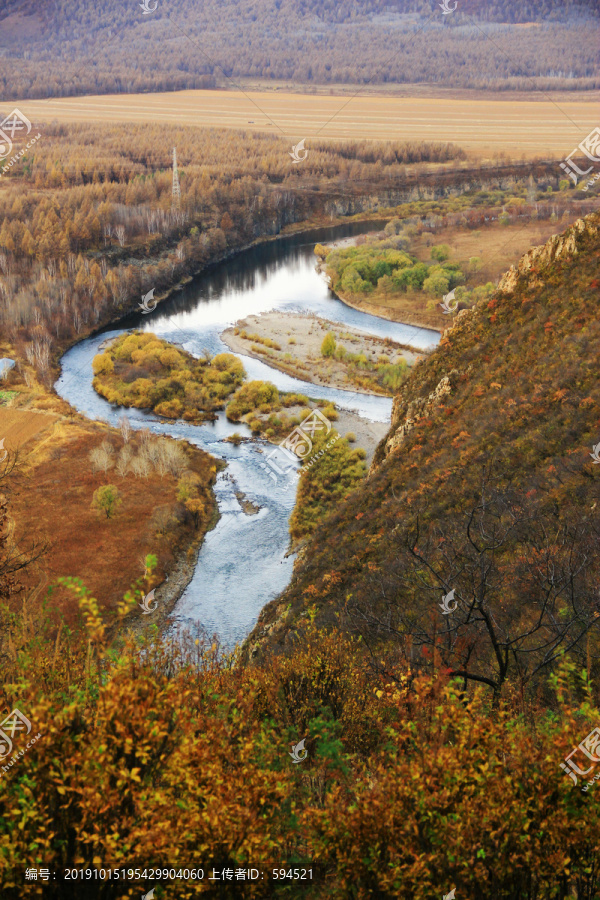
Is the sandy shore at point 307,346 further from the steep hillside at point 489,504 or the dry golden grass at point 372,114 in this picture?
the dry golden grass at point 372,114

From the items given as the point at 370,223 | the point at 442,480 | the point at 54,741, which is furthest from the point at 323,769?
the point at 370,223

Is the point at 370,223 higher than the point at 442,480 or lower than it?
lower

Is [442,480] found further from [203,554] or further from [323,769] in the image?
[203,554]

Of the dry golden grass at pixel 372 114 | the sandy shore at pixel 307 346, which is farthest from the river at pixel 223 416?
the dry golden grass at pixel 372 114

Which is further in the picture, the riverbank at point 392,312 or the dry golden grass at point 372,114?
the dry golden grass at point 372,114

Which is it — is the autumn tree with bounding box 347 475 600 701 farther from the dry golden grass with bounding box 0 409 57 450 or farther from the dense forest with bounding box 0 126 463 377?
the dense forest with bounding box 0 126 463 377

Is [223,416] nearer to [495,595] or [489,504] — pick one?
[489,504]
